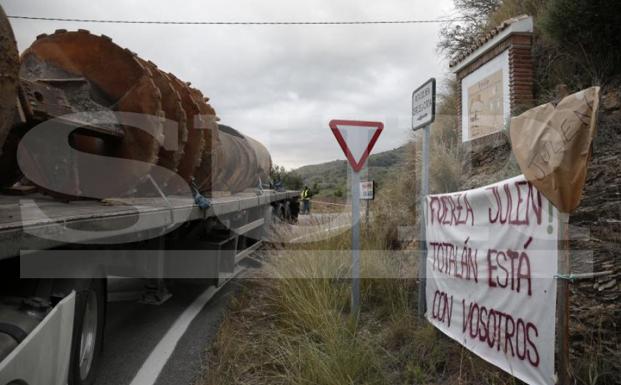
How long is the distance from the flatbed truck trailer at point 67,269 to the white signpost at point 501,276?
2.59 m

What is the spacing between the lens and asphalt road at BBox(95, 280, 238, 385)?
411 cm

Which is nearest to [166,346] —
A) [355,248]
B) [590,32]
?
[355,248]

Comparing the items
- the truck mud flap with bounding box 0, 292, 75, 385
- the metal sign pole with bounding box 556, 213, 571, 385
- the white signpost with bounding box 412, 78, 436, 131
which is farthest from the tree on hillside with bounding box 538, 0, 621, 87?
the truck mud flap with bounding box 0, 292, 75, 385

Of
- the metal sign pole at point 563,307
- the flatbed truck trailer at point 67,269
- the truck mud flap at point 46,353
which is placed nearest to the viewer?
the truck mud flap at point 46,353

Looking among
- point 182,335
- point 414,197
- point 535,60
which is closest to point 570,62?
point 535,60

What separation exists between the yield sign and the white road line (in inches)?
104

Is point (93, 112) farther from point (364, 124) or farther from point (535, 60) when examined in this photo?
point (535, 60)

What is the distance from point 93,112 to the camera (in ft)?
14.5

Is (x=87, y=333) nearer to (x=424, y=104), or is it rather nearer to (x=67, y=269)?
(x=67, y=269)

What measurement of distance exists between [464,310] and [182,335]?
9.68 feet

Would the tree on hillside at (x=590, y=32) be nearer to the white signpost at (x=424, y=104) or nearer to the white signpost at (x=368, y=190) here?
the white signpost at (x=368, y=190)

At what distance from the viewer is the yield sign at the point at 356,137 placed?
5.36 meters

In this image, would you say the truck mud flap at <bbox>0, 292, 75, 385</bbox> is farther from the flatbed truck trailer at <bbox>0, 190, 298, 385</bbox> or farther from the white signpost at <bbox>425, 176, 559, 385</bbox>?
the white signpost at <bbox>425, 176, 559, 385</bbox>

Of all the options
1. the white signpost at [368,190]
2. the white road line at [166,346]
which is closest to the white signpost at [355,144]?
the white road line at [166,346]
